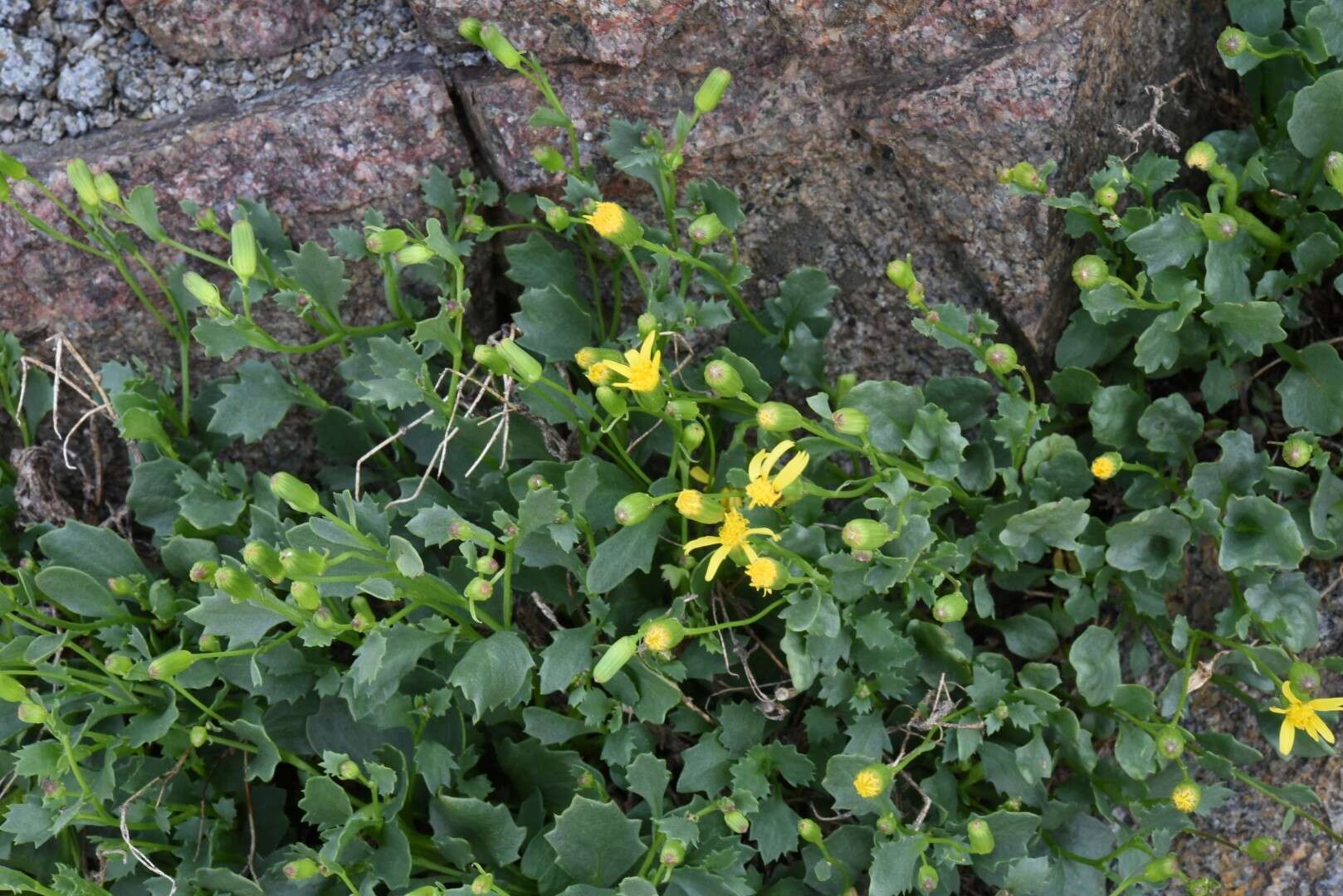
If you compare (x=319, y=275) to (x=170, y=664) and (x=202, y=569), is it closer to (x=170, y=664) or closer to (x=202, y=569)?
(x=202, y=569)

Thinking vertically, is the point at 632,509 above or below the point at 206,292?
below

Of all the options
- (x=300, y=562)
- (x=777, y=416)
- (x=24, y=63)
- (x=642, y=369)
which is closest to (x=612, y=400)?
(x=642, y=369)

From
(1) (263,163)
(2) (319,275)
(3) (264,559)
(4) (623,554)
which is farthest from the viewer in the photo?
(1) (263,163)

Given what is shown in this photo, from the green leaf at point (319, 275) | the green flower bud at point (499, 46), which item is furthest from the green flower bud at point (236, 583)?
the green flower bud at point (499, 46)

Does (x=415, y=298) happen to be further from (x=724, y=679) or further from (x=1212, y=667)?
(x=1212, y=667)

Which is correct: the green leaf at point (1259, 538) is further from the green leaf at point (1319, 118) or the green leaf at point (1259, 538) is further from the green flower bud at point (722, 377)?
the green flower bud at point (722, 377)

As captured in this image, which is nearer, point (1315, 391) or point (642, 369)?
point (642, 369)

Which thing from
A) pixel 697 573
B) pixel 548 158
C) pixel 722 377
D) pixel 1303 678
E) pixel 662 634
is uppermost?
pixel 548 158
